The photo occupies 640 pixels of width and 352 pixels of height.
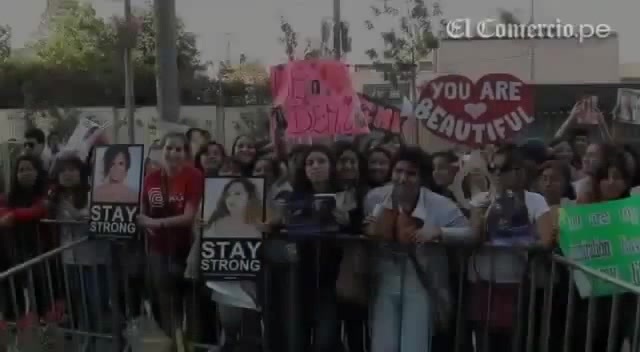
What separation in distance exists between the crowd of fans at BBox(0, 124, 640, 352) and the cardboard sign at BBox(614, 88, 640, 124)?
3.57 m

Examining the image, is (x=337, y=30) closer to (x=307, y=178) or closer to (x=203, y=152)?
(x=203, y=152)

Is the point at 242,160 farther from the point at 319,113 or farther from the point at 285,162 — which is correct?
the point at 319,113

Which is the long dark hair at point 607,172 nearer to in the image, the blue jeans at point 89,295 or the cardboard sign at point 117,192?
the cardboard sign at point 117,192

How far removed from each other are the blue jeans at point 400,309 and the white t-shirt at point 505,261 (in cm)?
36

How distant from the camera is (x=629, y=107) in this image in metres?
10.7

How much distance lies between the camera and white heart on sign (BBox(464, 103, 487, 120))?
721 centimetres

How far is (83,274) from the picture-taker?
274 inches

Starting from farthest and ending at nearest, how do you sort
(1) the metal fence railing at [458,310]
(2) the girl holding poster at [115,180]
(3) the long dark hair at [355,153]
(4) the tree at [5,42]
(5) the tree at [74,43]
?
1. (4) the tree at [5,42]
2. (5) the tree at [74,43]
3. (2) the girl holding poster at [115,180]
4. (3) the long dark hair at [355,153]
5. (1) the metal fence railing at [458,310]

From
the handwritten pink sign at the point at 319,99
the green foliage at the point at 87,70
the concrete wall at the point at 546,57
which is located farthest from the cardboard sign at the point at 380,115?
the concrete wall at the point at 546,57

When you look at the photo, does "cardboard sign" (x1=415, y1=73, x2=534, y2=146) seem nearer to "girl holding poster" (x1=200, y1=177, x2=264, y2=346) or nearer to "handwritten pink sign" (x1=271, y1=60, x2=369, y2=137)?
"handwritten pink sign" (x1=271, y1=60, x2=369, y2=137)

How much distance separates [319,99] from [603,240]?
12.1 ft

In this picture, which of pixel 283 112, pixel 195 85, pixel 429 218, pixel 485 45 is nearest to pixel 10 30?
pixel 195 85

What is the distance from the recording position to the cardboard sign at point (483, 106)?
719cm

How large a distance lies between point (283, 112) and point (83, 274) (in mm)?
2844
